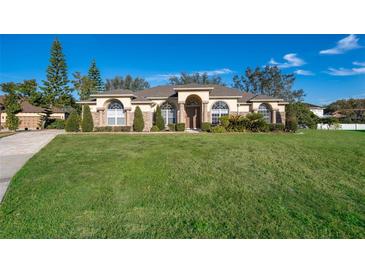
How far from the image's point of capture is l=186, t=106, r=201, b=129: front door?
2361cm

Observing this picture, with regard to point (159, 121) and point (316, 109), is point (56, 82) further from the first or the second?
point (316, 109)

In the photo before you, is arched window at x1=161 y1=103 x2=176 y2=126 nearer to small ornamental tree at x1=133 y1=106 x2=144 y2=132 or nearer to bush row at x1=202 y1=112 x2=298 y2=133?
small ornamental tree at x1=133 y1=106 x2=144 y2=132

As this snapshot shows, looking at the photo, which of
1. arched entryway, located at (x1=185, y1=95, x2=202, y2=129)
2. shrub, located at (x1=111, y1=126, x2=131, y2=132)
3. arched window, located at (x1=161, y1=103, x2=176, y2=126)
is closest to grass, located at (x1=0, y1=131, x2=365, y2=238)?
shrub, located at (x1=111, y1=126, x2=131, y2=132)

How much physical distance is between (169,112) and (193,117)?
277 centimetres

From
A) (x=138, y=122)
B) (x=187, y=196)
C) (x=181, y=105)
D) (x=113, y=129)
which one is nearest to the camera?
(x=187, y=196)

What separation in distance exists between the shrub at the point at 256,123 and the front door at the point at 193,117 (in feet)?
21.0

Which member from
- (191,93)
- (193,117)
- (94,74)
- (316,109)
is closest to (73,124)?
(191,93)

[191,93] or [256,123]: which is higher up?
[191,93]

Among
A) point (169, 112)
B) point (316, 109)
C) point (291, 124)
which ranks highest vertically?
point (316, 109)

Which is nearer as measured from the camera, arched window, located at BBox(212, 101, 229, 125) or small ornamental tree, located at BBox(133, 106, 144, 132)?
small ornamental tree, located at BBox(133, 106, 144, 132)

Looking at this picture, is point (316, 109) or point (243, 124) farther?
point (316, 109)

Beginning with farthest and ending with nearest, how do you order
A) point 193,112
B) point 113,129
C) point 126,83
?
1. point 126,83
2. point 193,112
3. point 113,129

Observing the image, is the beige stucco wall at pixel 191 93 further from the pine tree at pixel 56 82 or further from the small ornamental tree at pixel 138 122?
the pine tree at pixel 56 82

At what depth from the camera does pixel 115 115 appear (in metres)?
21.9
